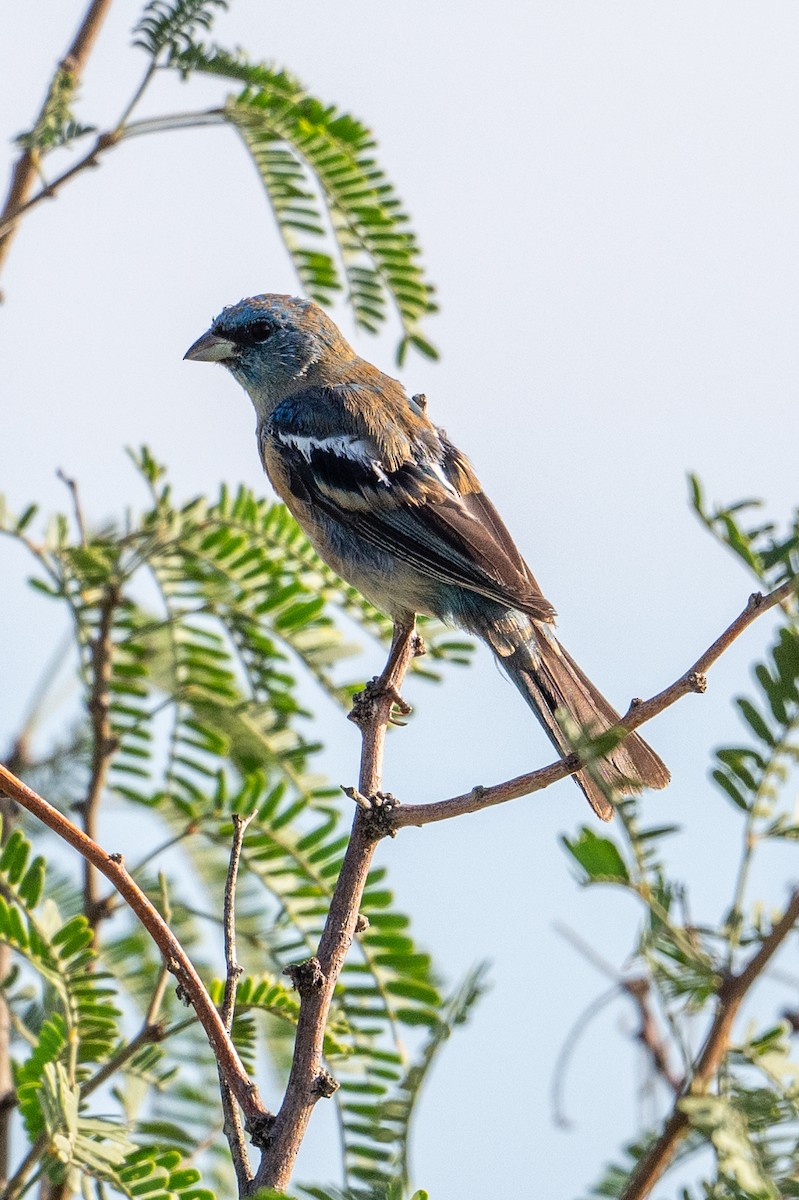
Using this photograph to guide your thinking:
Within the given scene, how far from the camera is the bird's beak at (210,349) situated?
5.34 metres

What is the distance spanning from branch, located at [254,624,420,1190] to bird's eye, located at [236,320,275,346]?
2687 mm

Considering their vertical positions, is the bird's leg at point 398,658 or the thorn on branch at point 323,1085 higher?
the bird's leg at point 398,658

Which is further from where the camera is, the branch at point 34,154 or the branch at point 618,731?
the branch at point 34,154

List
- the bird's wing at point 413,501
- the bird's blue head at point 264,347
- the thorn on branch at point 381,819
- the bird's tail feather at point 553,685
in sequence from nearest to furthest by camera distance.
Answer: the thorn on branch at point 381,819 → the bird's tail feather at point 553,685 → the bird's wing at point 413,501 → the bird's blue head at point 264,347

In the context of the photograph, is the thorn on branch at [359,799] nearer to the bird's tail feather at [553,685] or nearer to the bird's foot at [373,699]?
the bird's foot at [373,699]

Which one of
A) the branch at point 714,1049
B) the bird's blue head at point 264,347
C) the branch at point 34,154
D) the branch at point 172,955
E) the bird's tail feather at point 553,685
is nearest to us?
the branch at point 714,1049

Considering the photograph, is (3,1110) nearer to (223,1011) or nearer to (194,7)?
(223,1011)

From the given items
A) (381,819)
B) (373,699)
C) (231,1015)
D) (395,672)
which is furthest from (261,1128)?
(395,672)

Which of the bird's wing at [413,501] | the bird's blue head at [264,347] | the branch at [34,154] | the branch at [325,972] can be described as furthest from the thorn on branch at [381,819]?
the bird's blue head at [264,347]

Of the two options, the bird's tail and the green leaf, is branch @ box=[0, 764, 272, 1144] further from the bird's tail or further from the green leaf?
the bird's tail

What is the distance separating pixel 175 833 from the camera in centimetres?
366

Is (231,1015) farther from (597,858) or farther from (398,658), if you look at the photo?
(398,658)

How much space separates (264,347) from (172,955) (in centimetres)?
360

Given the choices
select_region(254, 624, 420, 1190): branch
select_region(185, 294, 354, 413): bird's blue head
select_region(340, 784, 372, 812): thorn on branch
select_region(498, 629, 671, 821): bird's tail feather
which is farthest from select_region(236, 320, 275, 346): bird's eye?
select_region(340, 784, 372, 812): thorn on branch
